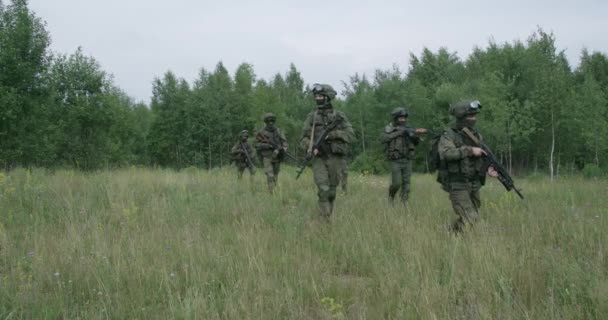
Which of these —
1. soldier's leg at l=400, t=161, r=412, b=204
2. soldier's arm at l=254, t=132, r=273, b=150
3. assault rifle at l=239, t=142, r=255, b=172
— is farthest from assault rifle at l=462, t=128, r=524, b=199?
assault rifle at l=239, t=142, r=255, b=172

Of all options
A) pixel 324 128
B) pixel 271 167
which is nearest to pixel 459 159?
pixel 324 128

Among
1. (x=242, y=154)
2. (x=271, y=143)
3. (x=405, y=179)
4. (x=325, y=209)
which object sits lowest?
(x=325, y=209)

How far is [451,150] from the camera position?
518 centimetres

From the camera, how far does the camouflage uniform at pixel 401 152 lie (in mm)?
8172

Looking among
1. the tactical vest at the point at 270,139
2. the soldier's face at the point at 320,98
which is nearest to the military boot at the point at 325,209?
the soldier's face at the point at 320,98

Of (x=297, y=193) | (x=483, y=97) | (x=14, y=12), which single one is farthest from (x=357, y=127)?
(x=297, y=193)

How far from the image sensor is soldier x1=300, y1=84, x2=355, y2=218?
6316 millimetres

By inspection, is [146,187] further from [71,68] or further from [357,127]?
[357,127]

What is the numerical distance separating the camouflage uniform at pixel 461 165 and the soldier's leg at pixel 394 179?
245 centimetres

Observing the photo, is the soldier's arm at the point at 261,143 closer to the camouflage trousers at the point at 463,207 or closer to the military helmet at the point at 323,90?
the military helmet at the point at 323,90

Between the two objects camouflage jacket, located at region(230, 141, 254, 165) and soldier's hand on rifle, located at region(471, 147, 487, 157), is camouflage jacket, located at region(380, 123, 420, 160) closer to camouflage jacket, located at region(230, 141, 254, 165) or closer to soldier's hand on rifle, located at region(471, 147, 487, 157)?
soldier's hand on rifle, located at region(471, 147, 487, 157)

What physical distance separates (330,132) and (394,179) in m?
2.16

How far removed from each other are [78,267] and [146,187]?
5599 mm

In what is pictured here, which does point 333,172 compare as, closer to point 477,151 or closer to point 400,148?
point 477,151
